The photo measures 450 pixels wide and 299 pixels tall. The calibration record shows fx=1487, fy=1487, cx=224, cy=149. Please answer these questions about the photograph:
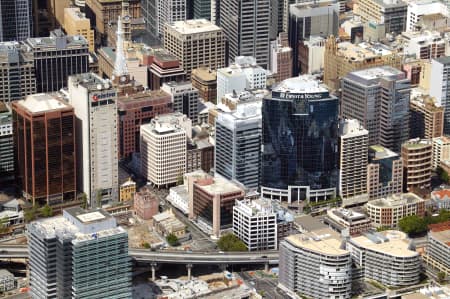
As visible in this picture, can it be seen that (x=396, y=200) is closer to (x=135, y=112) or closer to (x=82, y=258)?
(x=135, y=112)

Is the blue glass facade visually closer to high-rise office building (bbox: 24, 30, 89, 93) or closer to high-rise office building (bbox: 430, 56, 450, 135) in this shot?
high-rise office building (bbox: 430, 56, 450, 135)

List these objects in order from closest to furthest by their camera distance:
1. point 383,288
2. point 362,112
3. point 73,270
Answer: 1. point 73,270
2. point 383,288
3. point 362,112

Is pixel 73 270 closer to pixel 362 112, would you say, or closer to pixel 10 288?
pixel 10 288

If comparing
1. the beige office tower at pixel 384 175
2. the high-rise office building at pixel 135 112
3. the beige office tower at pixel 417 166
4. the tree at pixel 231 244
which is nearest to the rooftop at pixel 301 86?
the beige office tower at pixel 384 175

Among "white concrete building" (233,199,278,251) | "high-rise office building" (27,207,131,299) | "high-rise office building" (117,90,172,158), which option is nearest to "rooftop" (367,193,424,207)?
"white concrete building" (233,199,278,251)

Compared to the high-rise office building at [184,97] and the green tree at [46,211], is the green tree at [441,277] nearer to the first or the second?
the green tree at [46,211]

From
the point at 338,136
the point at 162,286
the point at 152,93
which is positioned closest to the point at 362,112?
the point at 338,136
